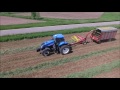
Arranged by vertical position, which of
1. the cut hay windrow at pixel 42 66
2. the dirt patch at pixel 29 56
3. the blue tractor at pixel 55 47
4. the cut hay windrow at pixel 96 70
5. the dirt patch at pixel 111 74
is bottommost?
the dirt patch at pixel 111 74

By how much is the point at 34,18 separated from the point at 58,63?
18.2 m

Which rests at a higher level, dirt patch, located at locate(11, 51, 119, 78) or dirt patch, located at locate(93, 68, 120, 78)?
dirt patch, located at locate(11, 51, 119, 78)

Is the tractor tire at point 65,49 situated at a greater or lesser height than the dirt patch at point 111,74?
greater

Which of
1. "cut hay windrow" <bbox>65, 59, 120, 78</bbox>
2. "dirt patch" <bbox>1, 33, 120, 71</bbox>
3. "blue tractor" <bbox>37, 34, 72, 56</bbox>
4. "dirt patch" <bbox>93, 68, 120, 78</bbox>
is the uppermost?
"blue tractor" <bbox>37, 34, 72, 56</bbox>

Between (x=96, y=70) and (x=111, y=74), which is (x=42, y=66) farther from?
(x=111, y=74)

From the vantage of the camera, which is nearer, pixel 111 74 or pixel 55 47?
pixel 111 74

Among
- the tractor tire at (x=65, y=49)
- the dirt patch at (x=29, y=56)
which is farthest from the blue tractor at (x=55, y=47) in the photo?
the dirt patch at (x=29, y=56)

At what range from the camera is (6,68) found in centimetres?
1102

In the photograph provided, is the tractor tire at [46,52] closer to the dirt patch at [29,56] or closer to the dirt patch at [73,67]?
the dirt patch at [29,56]

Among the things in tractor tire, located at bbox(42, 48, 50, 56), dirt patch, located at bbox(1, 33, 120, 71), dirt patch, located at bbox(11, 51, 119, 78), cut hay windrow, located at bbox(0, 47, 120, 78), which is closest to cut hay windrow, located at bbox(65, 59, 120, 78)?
dirt patch, located at bbox(11, 51, 119, 78)

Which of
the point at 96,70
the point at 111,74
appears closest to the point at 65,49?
the point at 96,70

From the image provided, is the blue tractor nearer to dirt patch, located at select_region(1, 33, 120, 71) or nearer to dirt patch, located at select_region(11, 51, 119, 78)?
→ dirt patch, located at select_region(1, 33, 120, 71)
